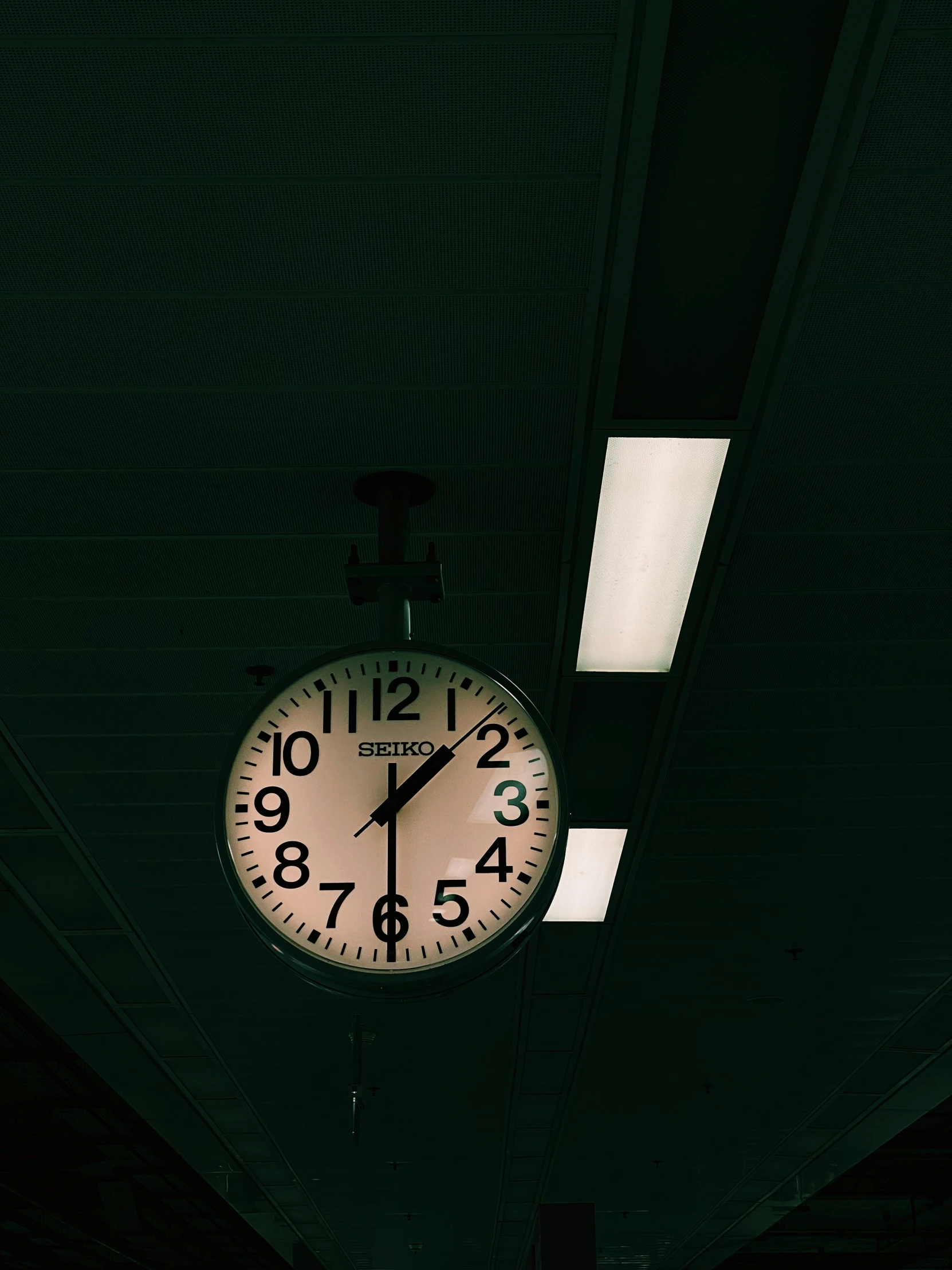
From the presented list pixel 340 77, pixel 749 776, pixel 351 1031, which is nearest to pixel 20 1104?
pixel 351 1031

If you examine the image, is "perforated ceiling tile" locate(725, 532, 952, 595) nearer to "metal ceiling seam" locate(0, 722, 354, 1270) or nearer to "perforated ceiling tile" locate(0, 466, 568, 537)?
"perforated ceiling tile" locate(0, 466, 568, 537)

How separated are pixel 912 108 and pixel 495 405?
1052 millimetres

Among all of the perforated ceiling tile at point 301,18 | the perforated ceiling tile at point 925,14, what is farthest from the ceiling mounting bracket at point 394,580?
the perforated ceiling tile at point 925,14

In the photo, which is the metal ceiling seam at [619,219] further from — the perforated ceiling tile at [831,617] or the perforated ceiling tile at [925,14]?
the perforated ceiling tile at [831,617]

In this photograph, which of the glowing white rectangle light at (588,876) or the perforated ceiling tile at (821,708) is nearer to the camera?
the perforated ceiling tile at (821,708)

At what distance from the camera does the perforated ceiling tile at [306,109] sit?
6.92 feet

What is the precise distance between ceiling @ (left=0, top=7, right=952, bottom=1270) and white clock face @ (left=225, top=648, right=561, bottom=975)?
2.51 ft

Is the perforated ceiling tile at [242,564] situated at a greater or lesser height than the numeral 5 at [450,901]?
greater

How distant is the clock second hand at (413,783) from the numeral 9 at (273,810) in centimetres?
14

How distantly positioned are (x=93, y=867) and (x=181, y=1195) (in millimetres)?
9254

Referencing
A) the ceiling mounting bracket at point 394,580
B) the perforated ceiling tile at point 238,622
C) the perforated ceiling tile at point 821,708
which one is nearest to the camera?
the ceiling mounting bracket at point 394,580

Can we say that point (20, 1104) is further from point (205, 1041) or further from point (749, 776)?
point (749, 776)

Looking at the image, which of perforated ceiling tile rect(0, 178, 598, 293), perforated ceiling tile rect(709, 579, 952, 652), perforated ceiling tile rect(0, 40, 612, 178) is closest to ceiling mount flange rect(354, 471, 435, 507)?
perforated ceiling tile rect(0, 178, 598, 293)

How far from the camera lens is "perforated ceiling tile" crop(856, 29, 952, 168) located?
2.13 m
